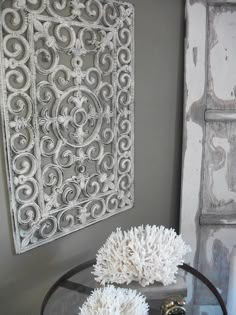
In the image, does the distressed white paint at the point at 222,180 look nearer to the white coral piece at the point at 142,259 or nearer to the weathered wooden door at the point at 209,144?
the weathered wooden door at the point at 209,144

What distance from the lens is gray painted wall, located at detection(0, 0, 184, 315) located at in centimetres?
97

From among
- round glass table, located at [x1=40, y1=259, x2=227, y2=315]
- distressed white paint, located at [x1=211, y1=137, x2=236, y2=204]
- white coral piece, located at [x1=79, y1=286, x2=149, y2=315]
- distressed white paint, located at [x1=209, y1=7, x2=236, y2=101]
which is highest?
distressed white paint, located at [x1=209, y1=7, x2=236, y2=101]

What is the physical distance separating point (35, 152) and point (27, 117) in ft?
0.36

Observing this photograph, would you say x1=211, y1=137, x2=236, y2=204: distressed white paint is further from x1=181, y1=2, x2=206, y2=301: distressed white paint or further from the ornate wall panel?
the ornate wall panel

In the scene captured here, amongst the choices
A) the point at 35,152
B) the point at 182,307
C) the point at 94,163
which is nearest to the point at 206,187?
the point at 94,163

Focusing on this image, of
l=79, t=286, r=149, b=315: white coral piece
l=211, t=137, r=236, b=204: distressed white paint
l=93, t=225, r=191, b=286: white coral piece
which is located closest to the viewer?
l=79, t=286, r=149, b=315: white coral piece

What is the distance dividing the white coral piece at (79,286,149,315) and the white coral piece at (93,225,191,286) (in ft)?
0.18

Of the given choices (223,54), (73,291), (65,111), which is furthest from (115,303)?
(223,54)

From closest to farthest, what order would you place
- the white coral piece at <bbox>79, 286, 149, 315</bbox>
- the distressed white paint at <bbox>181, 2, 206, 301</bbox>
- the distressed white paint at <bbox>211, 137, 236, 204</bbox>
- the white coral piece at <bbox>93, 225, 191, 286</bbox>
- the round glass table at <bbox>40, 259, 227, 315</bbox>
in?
the white coral piece at <bbox>79, 286, 149, 315</bbox>
the white coral piece at <bbox>93, 225, 191, 286</bbox>
the round glass table at <bbox>40, 259, 227, 315</bbox>
the distressed white paint at <bbox>181, 2, 206, 301</bbox>
the distressed white paint at <bbox>211, 137, 236, 204</bbox>

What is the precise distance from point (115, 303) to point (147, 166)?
70cm

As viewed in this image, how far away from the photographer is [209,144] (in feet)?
4.09

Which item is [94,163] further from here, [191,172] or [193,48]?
[193,48]

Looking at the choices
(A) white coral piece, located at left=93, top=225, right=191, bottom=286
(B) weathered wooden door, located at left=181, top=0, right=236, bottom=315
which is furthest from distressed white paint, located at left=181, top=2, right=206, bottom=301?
(A) white coral piece, located at left=93, top=225, right=191, bottom=286

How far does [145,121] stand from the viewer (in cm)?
124
